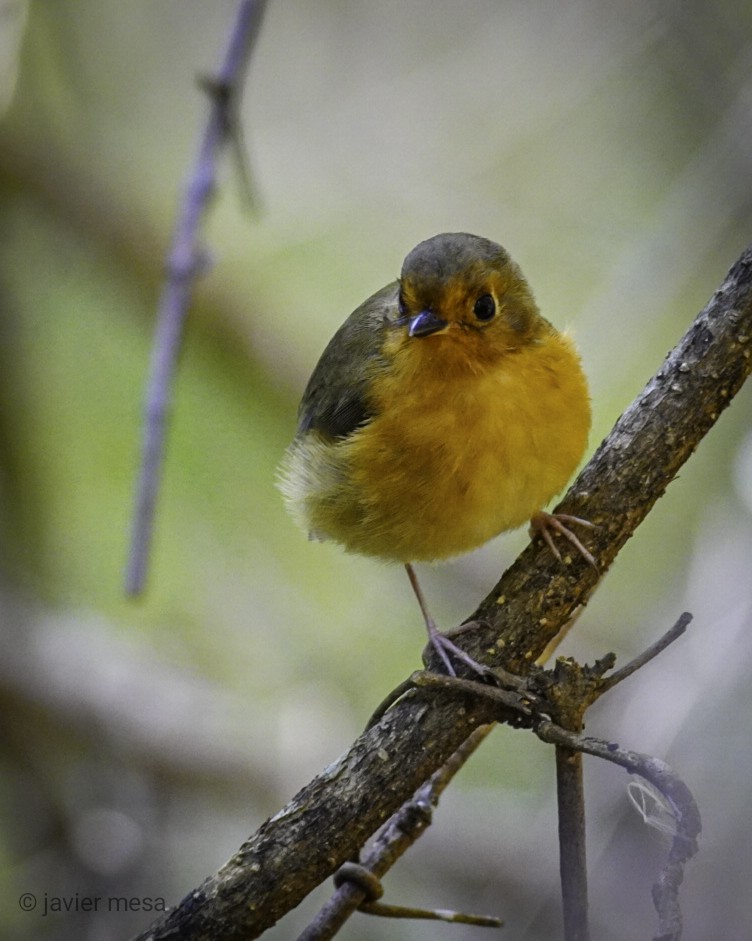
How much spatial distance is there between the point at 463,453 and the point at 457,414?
104mm

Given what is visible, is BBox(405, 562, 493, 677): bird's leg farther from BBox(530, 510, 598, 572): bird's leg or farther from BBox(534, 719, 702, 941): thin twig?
BBox(534, 719, 702, 941): thin twig

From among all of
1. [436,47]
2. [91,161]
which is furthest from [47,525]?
[436,47]

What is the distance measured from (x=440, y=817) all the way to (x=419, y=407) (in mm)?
2155

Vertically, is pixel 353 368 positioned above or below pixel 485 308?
above

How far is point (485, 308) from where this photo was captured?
2770mm

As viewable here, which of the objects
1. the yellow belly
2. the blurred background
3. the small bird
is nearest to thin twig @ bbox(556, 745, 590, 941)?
the small bird

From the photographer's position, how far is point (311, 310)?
18.5 ft

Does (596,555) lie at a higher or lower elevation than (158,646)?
lower

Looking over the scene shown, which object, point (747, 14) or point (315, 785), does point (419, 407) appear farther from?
point (747, 14)

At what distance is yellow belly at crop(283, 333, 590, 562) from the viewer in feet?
8.79

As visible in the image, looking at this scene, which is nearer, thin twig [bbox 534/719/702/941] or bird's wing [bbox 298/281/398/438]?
thin twig [bbox 534/719/702/941]

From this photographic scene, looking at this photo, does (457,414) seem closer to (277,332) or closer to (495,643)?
(495,643)

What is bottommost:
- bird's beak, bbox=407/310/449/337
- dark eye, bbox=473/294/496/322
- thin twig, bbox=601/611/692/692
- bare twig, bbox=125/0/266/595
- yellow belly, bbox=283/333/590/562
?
thin twig, bbox=601/611/692/692

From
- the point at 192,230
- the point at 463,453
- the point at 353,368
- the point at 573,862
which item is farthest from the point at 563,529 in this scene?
the point at 192,230
